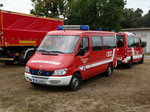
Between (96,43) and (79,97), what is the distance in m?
2.96

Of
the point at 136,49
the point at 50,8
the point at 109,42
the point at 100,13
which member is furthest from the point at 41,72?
the point at 50,8

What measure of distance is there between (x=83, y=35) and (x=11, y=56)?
6830 millimetres

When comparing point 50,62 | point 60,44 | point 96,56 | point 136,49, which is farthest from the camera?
point 136,49

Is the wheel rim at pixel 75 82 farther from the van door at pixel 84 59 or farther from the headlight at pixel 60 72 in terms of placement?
the headlight at pixel 60 72

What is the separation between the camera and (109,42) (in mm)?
10148

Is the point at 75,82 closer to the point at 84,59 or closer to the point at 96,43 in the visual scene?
the point at 84,59

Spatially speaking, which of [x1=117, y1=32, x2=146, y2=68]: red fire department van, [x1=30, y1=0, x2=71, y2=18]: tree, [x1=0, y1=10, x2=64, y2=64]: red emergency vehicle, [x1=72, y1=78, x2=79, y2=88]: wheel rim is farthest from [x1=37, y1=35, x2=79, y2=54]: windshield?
[x1=30, y1=0, x2=71, y2=18]: tree

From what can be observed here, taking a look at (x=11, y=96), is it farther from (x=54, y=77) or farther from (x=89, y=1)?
(x=89, y=1)

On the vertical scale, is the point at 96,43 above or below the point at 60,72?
above

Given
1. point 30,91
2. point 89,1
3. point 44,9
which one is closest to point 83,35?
point 30,91

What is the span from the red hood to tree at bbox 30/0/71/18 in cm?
2800

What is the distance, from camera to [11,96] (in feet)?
21.7

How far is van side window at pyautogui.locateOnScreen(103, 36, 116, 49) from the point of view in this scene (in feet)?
31.7

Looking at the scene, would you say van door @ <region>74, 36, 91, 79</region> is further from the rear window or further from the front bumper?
the rear window
